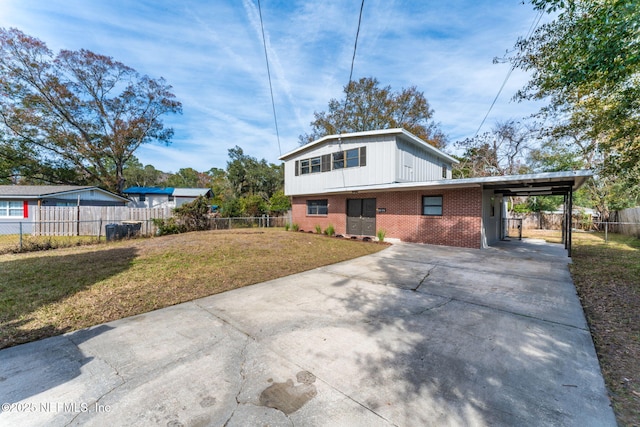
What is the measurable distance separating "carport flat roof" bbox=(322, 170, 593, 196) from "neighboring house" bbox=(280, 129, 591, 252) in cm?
2

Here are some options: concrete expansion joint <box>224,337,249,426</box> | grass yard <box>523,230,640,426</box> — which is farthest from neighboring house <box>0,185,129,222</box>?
grass yard <box>523,230,640,426</box>

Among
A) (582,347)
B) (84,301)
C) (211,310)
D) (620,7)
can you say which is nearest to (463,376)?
(582,347)

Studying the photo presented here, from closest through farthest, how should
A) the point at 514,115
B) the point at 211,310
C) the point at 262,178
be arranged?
the point at 211,310 < the point at 514,115 < the point at 262,178

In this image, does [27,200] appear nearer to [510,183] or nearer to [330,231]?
[330,231]

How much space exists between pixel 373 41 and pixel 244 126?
11364mm

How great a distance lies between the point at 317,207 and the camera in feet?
53.2

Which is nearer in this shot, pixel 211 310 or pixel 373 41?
pixel 211 310

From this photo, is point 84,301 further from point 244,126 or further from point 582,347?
point 244,126

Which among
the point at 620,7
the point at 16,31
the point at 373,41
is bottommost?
the point at 620,7

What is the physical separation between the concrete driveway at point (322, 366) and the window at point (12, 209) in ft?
67.9

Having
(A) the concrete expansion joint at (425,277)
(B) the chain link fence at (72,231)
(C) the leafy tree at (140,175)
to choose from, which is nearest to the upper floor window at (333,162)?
(B) the chain link fence at (72,231)

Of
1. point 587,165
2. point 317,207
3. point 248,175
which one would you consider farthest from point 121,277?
point 587,165

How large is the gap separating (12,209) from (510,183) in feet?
90.0

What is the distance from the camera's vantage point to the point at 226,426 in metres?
1.81
